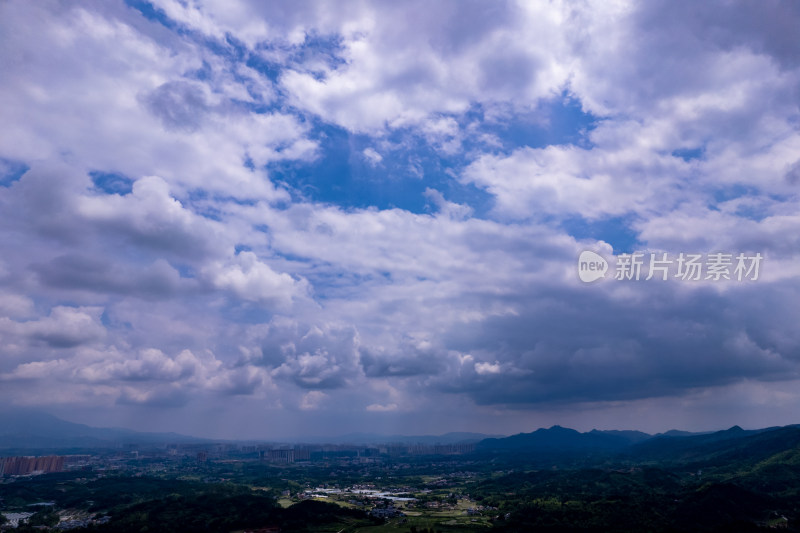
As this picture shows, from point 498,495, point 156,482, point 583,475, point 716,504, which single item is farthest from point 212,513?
point 583,475

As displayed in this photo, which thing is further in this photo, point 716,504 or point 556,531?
point 716,504

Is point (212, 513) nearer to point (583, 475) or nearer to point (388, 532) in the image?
point (388, 532)

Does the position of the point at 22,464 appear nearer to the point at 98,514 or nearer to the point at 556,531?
the point at 98,514

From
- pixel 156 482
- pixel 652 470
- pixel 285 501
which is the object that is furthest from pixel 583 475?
pixel 156 482

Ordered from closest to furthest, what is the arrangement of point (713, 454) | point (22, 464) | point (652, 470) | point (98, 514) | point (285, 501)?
1. point (98, 514)
2. point (285, 501)
3. point (652, 470)
4. point (22, 464)
5. point (713, 454)

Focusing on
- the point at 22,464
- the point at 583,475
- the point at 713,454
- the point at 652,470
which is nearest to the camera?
the point at 652,470

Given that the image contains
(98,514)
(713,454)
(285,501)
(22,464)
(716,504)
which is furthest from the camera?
(713,454)

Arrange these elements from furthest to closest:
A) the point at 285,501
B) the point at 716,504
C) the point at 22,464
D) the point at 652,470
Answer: the point at 22,464 → the point at 652,470 → the point at 285,501 → the point at 716,504

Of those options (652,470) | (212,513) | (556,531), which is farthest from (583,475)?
(212,513)

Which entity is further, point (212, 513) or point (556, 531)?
point (212, 513)
